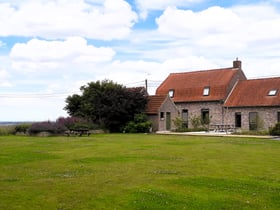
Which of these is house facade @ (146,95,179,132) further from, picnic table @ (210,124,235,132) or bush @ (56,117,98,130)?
bush @ (56,117,98,130)

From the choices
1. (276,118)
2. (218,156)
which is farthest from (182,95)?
(218,156)

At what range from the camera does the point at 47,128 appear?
3294 centimetres

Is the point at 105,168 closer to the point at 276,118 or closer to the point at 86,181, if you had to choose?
the point at 86,181

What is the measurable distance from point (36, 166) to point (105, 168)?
2.30 meters

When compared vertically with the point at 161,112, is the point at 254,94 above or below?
above

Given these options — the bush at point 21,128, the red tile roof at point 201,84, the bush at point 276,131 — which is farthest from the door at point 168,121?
the bush at point 21,128

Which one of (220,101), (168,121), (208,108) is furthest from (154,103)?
(220,101)

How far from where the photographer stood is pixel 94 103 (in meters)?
A: 40.2

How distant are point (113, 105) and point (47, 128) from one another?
8.08 metres

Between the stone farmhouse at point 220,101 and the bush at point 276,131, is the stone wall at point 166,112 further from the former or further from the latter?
the bush at point 276,131

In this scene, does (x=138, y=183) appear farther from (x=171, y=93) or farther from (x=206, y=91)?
(x=171, y=93)

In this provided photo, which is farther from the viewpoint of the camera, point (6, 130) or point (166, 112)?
point (166, 112)

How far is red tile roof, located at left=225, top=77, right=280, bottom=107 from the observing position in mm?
40031

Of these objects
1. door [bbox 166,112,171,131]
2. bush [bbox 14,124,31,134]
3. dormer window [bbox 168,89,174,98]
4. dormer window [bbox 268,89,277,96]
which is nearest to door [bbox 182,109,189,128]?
dormer window [bbox 168,89,174,98]
